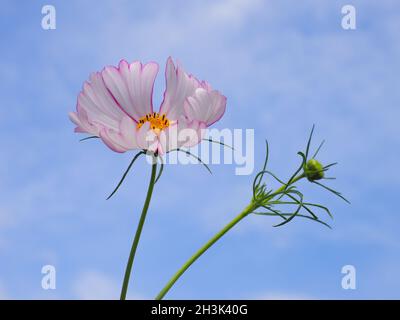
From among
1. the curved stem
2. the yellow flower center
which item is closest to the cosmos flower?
the yellow flower center

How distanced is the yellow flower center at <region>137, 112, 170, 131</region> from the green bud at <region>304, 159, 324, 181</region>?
0.89 ft

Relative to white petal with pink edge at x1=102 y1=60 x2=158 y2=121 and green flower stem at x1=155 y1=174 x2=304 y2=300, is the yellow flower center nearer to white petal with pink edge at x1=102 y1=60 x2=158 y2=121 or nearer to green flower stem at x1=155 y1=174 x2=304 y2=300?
white petal with pink edge at x1=102 y1=60 x2=158 y2=121

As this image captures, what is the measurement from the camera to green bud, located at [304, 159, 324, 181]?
1282 mm

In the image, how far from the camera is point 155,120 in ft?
4.18

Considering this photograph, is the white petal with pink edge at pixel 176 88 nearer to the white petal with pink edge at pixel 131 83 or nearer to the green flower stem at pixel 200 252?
the white petal with pink edge at pixel 131 83

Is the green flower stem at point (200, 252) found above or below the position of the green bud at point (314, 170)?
below

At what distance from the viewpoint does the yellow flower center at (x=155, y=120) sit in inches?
49.6

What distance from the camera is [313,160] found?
129 cm

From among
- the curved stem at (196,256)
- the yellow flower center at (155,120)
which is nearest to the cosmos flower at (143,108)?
the yellow flower center at (155,120)

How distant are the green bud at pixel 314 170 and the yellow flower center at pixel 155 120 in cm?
27

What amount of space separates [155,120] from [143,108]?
36mm
